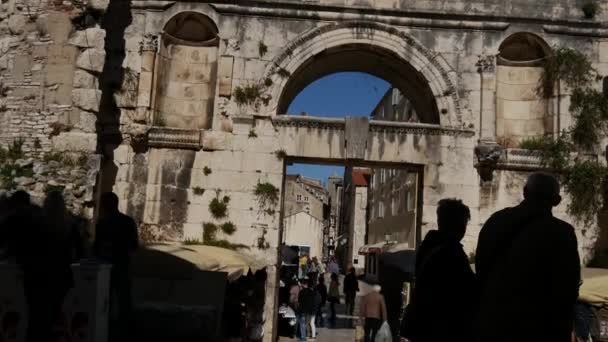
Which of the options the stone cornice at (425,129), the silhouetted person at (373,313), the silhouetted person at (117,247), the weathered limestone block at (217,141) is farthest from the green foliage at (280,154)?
the silhouetted person at (117,247)

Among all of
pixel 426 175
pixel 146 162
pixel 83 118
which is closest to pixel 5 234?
pixel 83 118

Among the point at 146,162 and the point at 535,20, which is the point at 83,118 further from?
the point at 535,20

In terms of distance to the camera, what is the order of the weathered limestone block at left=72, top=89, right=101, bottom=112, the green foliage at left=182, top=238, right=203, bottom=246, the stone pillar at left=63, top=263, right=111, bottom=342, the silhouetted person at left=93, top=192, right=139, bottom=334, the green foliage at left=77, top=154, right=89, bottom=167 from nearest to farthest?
the stone pillar at left=63, top=263, right=111, bottom=342 → the silhouetted person at left=93, top=192, right=139, bottom=334 → the green foliage at left=77, top=154, right=89, bottom=167 → the weathered limestone block at left=72, top=89, right=101, bottom=112 → the green foliage at left=182, top=238, right=203, bottom=246

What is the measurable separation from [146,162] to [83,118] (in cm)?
175

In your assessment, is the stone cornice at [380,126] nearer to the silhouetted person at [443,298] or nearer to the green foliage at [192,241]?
the green foliage at [192,241]

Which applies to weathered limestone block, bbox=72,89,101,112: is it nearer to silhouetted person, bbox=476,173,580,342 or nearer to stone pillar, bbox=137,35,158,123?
stone pillar, bbox=137,35,158,123

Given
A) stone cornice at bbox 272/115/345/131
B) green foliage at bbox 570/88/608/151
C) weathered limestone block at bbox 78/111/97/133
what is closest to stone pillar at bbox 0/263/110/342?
weathered limestone block at bbox 78/111/97/133

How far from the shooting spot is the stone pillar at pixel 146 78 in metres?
12.7

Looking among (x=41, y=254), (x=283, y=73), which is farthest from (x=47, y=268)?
(x=283, y=73)

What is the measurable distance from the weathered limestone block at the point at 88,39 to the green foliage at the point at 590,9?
9.37m

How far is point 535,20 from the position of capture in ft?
42.5

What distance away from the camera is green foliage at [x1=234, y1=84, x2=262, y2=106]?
501 inches

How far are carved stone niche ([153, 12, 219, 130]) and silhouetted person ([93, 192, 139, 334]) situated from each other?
6.58 meters

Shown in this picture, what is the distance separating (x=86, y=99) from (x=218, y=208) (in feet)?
10.3
